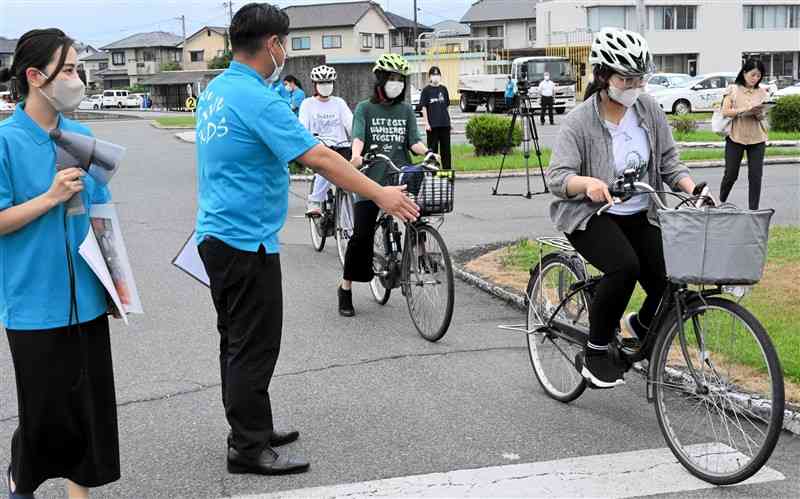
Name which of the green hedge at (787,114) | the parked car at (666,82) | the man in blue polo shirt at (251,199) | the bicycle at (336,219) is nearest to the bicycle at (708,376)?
the man in blue polo shirt at (251,199)

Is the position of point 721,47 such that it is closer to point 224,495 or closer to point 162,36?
point 224,495

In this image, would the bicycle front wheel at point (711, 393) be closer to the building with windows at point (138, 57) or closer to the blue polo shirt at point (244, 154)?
the blue polo shirt at point (244, 154)

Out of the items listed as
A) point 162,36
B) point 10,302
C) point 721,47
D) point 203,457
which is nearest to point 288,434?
point 203,457

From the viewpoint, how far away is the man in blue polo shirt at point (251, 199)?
4.08 meters

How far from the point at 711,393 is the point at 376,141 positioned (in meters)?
3.92

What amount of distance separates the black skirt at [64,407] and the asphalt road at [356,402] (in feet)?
1.93

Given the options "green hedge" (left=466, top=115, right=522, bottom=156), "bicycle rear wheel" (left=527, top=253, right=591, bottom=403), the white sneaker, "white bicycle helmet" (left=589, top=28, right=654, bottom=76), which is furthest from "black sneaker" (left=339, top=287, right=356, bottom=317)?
"green hedge" (left=466, top=115, right=522, bottom=156)

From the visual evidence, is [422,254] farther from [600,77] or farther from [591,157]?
[600,77]

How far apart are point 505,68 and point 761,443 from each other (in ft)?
160

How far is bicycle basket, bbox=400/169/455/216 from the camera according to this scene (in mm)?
6414

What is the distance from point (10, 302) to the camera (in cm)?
346

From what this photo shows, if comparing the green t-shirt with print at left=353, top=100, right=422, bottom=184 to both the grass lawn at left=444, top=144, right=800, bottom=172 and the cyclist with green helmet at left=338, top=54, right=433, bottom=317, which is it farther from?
the grass lawn at left=444, top=144, right=800, bottom=172

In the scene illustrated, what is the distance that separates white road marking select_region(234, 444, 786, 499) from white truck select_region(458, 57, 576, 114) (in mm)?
37592

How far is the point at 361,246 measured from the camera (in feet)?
24.5
